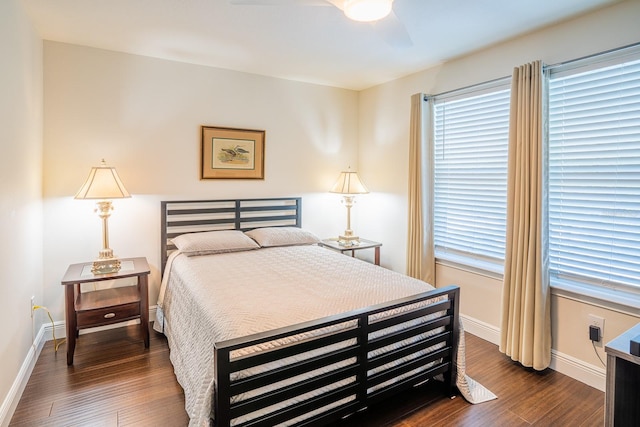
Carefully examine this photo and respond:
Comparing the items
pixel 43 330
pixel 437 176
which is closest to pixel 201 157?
pixel 43 330

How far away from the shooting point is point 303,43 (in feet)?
9.63

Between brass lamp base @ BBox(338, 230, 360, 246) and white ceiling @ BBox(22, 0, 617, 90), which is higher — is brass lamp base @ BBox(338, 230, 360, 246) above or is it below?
below

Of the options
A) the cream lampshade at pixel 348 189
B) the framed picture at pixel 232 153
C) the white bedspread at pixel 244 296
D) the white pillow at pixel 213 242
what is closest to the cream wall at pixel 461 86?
the cream lampshade at pixel 348 189

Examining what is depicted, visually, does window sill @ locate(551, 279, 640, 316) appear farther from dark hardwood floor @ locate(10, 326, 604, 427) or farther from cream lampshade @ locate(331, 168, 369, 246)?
cream lampshade @ locate(331, 168, 369, 246)

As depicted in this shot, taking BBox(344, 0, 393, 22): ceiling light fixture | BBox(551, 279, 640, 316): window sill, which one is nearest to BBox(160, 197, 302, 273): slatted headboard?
BBox(344, 0, 393, 22): ceiling light fixture

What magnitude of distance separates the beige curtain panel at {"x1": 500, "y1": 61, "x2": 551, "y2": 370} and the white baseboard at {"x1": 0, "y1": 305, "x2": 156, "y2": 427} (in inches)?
125

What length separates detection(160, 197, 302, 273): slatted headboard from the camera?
3.42 meters

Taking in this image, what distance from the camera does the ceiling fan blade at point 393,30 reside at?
188cm

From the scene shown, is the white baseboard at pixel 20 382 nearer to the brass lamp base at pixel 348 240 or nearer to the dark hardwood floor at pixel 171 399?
the dark hardwood floor at pixel 171 399

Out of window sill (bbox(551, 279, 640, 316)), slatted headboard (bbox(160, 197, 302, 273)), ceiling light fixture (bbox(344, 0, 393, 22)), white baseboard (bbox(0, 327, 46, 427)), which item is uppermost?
ceiling light fixture (bbox(344, 0, 393, 22))

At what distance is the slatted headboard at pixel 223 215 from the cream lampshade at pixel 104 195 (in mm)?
525

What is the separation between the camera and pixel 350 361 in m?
1.83

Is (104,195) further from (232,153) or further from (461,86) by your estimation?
(461,86)

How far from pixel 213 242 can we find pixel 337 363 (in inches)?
71.6
